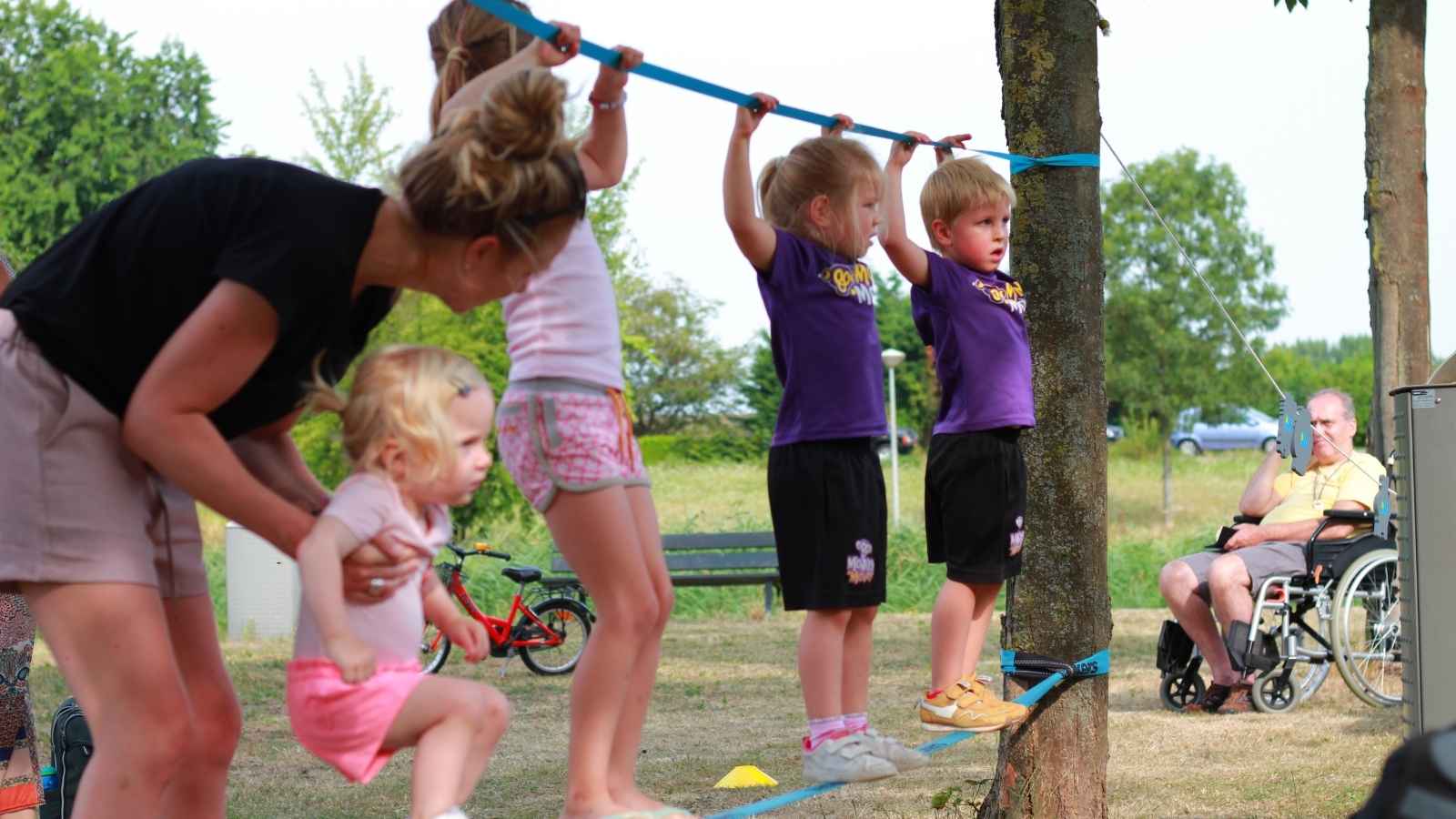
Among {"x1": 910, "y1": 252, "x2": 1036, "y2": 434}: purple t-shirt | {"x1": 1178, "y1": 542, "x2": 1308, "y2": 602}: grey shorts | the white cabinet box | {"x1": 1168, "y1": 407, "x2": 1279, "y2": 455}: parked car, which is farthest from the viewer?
{"x1": 1168, "y1": 407, "x2": 1279, "y2": 455}: parked car

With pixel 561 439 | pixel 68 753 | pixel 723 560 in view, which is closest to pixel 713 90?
pixel 561 439

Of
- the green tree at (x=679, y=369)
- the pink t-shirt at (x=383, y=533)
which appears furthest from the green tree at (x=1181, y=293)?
the pink t-shirt at (x=383, y=533)

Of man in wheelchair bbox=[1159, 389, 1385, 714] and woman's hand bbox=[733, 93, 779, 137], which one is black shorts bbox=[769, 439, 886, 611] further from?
man in wheelchair bbox=[1159, 389, 1385, 714]

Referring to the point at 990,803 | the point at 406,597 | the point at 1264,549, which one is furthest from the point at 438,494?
the point at 1264,549

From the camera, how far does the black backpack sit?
15.6ft

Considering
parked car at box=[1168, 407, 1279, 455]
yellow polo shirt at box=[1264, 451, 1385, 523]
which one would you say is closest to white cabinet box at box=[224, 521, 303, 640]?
yellow polo shirt at box=[1264, 451, 1385, 523]

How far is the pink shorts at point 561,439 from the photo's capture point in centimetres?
308

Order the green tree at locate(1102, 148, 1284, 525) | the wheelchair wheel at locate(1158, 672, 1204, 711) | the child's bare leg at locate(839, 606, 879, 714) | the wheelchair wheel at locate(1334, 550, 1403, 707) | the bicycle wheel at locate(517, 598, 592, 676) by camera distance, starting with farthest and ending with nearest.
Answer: the green tree at locate(1102, 148, 1284, 525), the bicycle wheel at locate(517, 598, 592, 676), the wheelchair wheel at locate(1158, 672, 1204, 711), the wheelchair wheel at locate(1334, 550, 1403, 707), the child's bare leg at locate(839, 606, 879, 714)

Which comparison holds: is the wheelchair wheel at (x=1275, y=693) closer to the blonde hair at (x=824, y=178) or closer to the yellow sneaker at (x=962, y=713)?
the yellow sneaker at (x=962, y=713)

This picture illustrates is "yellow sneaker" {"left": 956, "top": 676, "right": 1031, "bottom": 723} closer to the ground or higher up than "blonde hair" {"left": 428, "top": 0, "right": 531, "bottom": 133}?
closer to the ground

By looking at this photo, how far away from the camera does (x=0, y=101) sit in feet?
136

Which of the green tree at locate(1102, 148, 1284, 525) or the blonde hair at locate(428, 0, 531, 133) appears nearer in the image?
the blonde hair at locate(428, 0, 531, 133)

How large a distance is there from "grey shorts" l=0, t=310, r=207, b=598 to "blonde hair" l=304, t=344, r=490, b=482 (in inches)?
12.5

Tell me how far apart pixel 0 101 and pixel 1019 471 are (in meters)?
41.8
